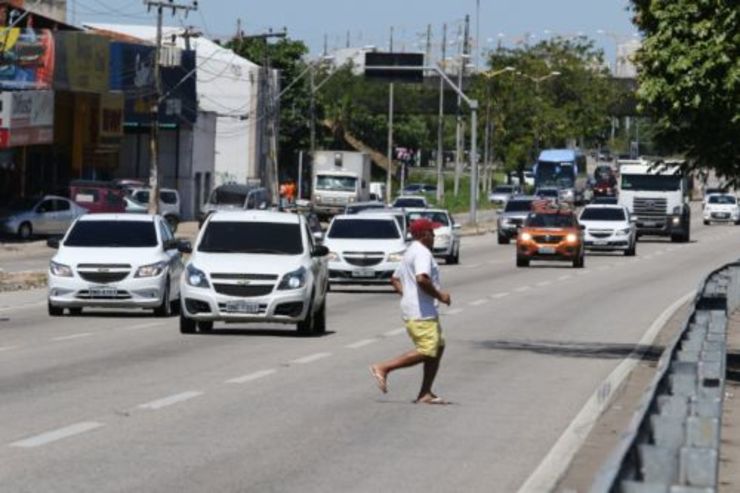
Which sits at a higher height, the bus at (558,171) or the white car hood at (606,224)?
the bus at (558,171)

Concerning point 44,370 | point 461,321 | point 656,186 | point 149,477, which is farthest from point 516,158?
point 149,477

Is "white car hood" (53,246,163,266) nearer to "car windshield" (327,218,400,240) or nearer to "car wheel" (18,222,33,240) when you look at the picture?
"car windshield" (327,218,400,240)

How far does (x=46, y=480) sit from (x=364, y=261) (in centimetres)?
3246

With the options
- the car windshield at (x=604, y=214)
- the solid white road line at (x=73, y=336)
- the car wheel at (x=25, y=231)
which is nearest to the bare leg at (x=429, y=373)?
the solid white road line at (x=73, y=336)

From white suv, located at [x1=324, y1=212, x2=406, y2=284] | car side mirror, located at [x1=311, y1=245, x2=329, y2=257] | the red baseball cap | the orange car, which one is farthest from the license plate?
the orange car

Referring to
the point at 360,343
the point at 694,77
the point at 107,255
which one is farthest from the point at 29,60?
the point at 694,77

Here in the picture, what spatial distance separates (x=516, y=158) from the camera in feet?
484

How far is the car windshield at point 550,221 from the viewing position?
62000mm

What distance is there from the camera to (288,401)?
19.7 metres

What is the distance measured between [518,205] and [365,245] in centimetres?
3624

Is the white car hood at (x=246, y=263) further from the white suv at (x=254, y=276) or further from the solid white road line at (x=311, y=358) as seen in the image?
the solid white road line at (x=311, y=358)

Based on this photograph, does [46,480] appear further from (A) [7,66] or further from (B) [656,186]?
(B) [656,186]

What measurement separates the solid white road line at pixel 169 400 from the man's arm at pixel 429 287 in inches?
89.9

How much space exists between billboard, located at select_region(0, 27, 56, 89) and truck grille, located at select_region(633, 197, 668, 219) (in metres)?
22.0
